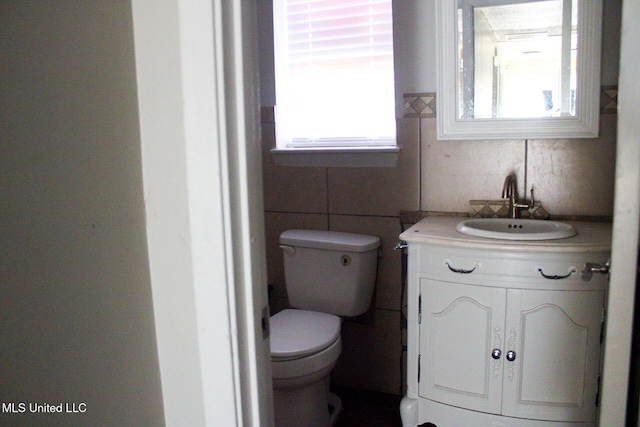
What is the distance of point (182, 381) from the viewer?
2.72 ft

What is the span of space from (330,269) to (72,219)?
1475mm

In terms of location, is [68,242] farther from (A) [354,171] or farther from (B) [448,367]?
(A) [354,171]

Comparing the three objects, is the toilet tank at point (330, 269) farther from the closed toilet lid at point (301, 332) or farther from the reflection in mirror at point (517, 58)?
the reflection in mirror at point (517, 58)

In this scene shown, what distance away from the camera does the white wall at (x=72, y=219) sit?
67 centimetres

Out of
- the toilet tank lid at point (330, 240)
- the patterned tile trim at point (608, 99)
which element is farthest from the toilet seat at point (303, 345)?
the patterned tile trim at point (608, 99)

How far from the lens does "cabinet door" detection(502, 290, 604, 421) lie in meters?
1.56

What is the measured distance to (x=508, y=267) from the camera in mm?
1610

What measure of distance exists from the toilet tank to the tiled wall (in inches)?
4.5

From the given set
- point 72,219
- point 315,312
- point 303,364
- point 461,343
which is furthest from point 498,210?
point 72,219

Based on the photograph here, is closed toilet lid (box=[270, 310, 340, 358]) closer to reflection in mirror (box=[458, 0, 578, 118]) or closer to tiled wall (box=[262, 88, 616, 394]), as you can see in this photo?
tiled wall (box=[262, 88, 616, 394])

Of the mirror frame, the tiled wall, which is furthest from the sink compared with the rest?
the mirror frame

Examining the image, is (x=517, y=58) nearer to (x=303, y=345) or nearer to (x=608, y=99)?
(x=608, y=99)

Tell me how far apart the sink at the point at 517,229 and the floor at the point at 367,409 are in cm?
91

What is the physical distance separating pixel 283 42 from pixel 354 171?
707 mm
